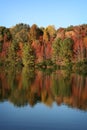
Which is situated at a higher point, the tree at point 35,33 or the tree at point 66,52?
the tree at point 35,33

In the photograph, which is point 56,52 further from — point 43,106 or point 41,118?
point 41,118

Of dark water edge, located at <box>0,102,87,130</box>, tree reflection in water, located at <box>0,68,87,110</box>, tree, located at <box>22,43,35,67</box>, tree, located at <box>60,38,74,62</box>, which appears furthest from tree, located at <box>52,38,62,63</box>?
dark water edge, located at <box>0,102,87,130</box>

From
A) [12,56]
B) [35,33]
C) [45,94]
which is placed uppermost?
[35,33]

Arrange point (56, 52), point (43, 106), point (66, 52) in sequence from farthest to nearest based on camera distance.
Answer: point (56, 52)
point (66, 52)
point (43, 106)

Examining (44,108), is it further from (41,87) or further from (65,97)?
(41,87)

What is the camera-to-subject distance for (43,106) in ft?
62.2

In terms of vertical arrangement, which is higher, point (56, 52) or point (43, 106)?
point (56, 52)

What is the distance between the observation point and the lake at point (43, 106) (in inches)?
576

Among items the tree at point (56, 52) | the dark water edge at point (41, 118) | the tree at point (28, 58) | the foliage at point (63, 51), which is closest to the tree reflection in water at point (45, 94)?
the dark water edge at point (41, 118)

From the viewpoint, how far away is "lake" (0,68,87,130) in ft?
48.0

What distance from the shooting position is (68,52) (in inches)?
1906

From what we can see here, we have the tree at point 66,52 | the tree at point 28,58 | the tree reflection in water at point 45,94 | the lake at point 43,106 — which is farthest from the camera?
the tree at point 28,58

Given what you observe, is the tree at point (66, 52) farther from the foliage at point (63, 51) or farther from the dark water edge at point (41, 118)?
the dark water edge at point (41, 118)

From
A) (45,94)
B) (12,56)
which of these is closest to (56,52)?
(12,56)
